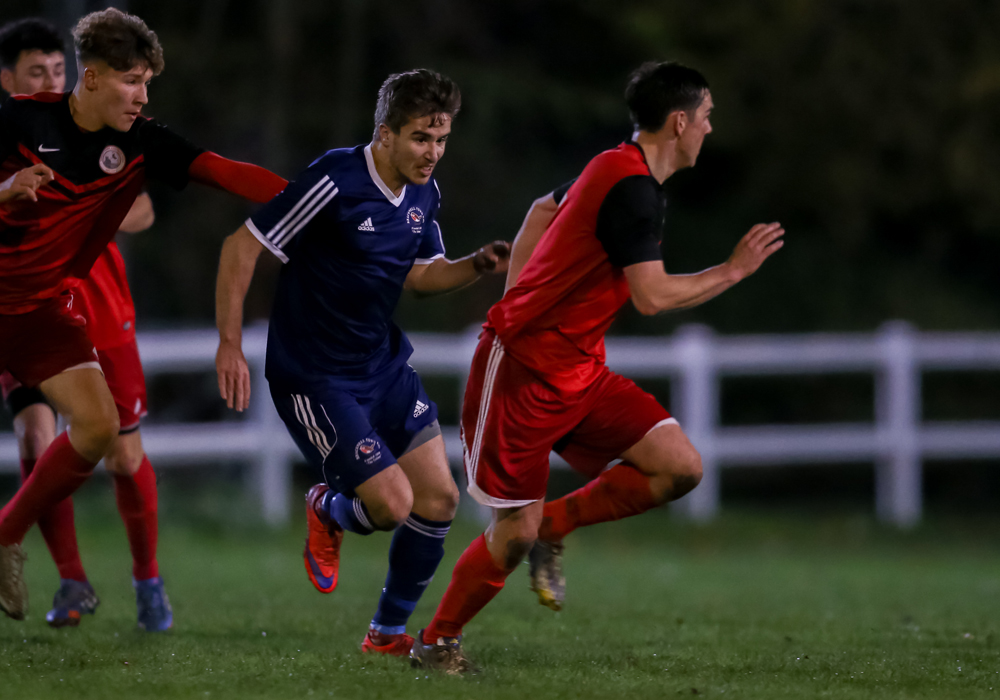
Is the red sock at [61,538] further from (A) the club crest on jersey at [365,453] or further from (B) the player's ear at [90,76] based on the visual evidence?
(B) the player's ear at [90,76]

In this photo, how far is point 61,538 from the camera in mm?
5762

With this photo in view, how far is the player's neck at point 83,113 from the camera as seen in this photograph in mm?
4714

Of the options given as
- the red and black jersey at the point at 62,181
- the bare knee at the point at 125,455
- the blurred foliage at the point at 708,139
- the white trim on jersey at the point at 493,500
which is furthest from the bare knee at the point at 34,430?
the blurred foliage at the point at 708,139

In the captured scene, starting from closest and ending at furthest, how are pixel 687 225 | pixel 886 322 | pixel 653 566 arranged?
pixel 653 566 → pixel 886 322 → pixel 687 225

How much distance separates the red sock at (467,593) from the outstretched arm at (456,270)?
1020mm

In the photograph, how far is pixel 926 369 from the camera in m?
13.9

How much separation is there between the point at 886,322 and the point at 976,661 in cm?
1036

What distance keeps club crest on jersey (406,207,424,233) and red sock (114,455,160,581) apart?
1754mm

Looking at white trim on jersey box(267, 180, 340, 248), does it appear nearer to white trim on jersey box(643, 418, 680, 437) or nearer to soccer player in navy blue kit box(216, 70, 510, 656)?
soccer player in navy blue kit box(216, 70, 510, 656)

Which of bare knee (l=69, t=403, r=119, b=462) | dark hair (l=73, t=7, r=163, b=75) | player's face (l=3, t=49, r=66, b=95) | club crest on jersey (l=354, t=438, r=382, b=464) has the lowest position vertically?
club crest on jersey (l=354, t=438, r=382, b=464)

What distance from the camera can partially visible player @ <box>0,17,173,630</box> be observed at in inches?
A: 215

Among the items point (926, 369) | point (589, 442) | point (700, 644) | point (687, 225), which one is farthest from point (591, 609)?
point (687, 225)

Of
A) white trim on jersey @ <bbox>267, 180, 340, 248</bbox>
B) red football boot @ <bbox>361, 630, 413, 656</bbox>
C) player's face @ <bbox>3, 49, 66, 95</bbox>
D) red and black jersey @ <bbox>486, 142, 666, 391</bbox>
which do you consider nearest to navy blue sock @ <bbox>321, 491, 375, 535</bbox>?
red football boot @ <bbox>361, 630, 413, 656</bbox>

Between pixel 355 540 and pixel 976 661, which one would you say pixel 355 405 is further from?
pixel 355 540
